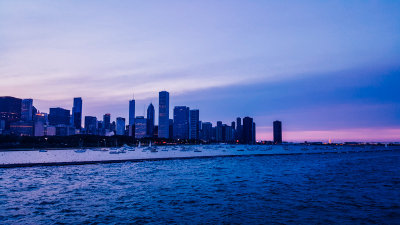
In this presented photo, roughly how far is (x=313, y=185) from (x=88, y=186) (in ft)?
113

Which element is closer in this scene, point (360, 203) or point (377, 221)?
point (377, 221)

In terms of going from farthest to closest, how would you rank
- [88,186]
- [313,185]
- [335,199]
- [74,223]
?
[313,185]
[88,186]
[335,199]
[74,223]

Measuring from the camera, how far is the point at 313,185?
45719 millimetres

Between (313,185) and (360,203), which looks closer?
(360,203)

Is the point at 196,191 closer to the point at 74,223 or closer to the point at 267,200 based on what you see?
the point at 267,200

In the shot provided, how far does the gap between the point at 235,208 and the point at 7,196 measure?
27.7m

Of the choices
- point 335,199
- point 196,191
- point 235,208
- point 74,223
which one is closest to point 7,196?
point 74,223

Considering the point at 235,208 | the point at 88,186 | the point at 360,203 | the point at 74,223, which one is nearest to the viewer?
the point at 74,223

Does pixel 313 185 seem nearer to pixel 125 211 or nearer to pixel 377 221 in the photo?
pixel 377 221

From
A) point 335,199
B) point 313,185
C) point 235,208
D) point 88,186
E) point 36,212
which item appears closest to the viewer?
point 36,212

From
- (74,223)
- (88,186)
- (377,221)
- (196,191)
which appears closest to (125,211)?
(74,223)

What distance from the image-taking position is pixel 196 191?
131 feet

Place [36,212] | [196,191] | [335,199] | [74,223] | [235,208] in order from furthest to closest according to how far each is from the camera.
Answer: [196,191] → [335,199] → [235,208] → [36,212] → [74,223]

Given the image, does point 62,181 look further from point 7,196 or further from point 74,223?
point 74,223
